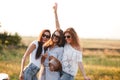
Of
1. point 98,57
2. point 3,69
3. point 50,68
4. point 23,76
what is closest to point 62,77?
point 50,68

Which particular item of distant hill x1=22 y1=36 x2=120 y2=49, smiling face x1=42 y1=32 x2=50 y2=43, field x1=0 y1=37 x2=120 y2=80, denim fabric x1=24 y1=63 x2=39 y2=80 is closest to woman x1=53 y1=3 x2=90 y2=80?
smiling face x1=42 y1=32 x2=50 y2=43

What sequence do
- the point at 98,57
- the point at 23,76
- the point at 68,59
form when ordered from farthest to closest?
the point at 98,57, the point at 23,76, the point at 68,59

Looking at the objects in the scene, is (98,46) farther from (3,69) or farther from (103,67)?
(3,69)

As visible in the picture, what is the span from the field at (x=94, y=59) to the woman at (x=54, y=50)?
485 cm

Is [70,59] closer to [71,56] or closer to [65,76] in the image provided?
[71,56]

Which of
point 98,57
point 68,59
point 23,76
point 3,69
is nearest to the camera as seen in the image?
point 68,59

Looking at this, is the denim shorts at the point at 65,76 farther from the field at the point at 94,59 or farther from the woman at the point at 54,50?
the field at the point at 94,59

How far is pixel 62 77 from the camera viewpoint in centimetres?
593

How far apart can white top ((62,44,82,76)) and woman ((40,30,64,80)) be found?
0.10 metres

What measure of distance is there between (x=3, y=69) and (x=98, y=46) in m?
3.03

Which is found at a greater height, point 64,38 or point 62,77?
point 64,38

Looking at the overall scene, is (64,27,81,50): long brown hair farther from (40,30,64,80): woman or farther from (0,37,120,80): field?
(0,37,120,80): field

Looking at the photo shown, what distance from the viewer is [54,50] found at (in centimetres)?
600

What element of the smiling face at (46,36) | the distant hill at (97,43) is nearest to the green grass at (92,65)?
the distant hill at (97,43)
